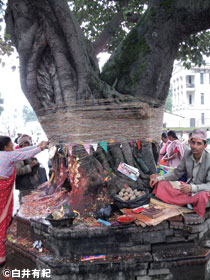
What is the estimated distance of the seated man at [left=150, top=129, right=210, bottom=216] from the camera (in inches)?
137

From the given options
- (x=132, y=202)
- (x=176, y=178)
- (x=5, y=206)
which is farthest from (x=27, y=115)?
(x=132, y=202)

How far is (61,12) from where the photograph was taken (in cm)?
388

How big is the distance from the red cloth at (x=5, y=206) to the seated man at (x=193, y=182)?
2323 millimetres

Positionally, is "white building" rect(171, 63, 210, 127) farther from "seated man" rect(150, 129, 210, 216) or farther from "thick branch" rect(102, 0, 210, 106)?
"seated man" rect(150, 129, 210, 216)

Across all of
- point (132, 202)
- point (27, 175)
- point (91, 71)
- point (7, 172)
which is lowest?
point (132, 202)

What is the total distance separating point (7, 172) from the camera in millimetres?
4078

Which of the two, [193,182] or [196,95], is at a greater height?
[196,95]

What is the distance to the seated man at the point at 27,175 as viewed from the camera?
196 inches

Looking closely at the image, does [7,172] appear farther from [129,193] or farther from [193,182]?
[193,182]

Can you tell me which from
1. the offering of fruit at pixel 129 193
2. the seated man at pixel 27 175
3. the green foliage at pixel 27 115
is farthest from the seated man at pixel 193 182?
the green foliage at pixel 27 115

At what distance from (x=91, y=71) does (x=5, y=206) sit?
8.69 ft

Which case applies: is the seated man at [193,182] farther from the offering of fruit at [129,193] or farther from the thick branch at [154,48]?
the thick branch at [154,48]

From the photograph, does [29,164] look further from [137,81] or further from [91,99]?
[137,81]

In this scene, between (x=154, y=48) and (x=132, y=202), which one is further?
(x=154, y=48)
